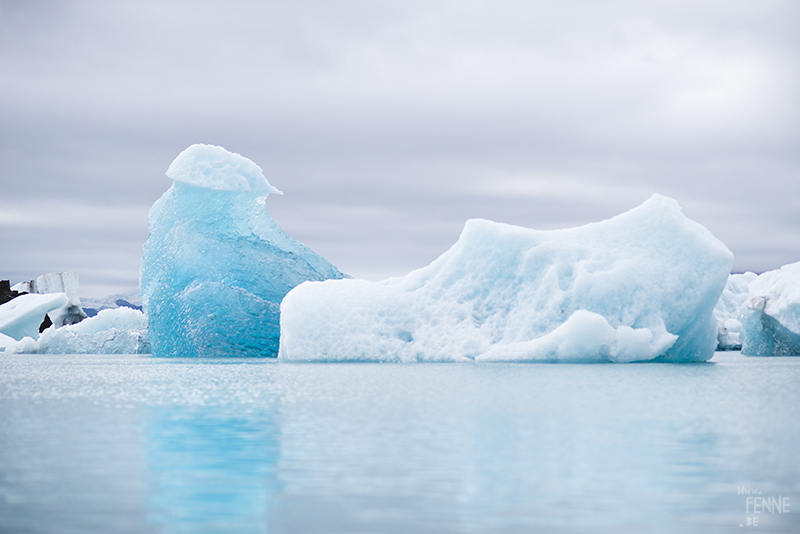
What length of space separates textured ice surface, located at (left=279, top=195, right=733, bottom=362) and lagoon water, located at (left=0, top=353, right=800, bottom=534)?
596cm

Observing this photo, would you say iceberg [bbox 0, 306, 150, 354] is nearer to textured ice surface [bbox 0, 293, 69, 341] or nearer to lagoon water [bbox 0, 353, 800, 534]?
textured ice surface [bbox 0, 293, 69, 341]

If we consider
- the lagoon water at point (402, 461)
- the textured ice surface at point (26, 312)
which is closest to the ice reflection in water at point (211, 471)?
the lagoon water at point (402, 461)

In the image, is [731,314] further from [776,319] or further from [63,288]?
[63,288]

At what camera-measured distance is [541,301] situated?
613 inches

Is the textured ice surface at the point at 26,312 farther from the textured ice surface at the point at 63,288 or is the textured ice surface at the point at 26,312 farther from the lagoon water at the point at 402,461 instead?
the lagoon water at the point at 402,461

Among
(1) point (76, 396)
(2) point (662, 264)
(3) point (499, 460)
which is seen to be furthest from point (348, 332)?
(3) point (499, 460)

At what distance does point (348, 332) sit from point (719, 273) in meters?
7.03

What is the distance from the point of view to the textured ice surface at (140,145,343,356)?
20.8 m

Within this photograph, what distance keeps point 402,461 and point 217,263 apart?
17332mm

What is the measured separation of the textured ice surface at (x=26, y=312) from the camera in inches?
1309

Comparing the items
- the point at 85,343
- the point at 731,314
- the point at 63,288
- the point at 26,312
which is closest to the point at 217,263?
the point at 85,343

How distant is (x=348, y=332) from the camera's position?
633 inches

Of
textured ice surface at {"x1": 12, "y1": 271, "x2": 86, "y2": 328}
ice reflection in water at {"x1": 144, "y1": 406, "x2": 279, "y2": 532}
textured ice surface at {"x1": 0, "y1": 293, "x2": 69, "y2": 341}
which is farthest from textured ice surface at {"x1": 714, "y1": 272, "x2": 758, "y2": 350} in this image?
textured ice surface at {"x1": 12, "y1": 271, "x2": 86, "y2": 328}

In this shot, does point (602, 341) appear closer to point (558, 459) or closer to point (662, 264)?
point (662, 264)
